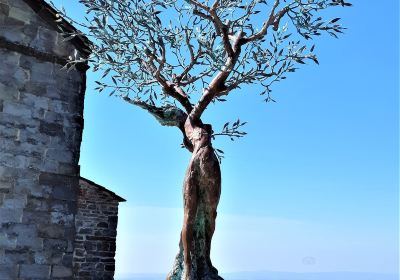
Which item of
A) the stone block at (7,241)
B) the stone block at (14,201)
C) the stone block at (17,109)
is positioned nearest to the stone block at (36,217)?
the stone block at (14,201)

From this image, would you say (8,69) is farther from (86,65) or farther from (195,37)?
(195,37)

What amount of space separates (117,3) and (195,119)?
213 cm

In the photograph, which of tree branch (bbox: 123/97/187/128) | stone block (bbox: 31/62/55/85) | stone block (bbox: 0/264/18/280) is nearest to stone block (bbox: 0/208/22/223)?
stone block (bbox: 0/264/18/280)

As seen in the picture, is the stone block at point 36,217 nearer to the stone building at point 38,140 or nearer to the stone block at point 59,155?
the stone building at point 38,140

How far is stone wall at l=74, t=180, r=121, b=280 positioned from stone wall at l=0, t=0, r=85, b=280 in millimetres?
3940

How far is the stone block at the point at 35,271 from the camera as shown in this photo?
8.80 m

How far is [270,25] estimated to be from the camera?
8.12m

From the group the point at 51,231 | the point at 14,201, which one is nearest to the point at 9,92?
the point at 14,201

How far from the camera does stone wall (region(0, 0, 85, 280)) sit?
29.0ft

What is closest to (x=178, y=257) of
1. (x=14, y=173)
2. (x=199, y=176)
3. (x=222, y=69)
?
(x=199, y=176)

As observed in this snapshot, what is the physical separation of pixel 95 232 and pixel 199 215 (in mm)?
6834

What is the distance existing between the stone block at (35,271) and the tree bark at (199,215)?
110 inches

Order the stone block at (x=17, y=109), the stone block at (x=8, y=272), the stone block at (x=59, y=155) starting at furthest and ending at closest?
the stone block at (x=59, y=155), the stone block at (x=17, y=109), the stone block at (x=8, y=272)

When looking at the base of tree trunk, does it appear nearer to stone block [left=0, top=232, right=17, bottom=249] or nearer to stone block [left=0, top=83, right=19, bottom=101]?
stone block [left=0, top=232, right=17, bottom=249]
